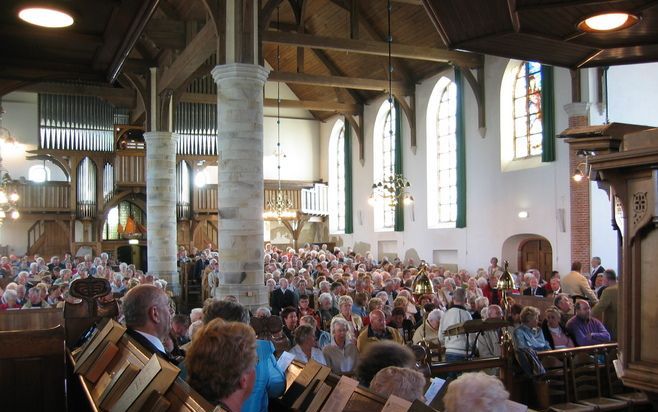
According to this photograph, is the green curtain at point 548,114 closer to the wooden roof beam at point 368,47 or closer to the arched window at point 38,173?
the wooden roof beam at point 368,47

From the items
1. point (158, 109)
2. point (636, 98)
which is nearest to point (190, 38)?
point (158, 109)

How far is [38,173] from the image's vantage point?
72.2ft

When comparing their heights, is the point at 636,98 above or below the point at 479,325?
above

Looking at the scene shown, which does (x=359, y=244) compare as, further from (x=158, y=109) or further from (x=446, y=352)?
(x=446, y=352)

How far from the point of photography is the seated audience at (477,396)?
222cm

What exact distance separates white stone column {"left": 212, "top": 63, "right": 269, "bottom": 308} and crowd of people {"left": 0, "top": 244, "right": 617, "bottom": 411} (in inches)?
20.0

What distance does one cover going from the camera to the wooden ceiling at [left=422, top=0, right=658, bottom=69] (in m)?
3.20

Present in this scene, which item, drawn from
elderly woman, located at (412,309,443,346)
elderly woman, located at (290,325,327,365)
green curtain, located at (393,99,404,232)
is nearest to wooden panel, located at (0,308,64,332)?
elderly woman, located at (290,325,327,365)

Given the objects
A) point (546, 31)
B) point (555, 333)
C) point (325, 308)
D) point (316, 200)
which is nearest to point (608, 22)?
point (546, 31)

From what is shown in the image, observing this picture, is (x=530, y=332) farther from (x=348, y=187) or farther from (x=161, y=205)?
(x=348, y=187)

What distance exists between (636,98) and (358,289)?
274 inches

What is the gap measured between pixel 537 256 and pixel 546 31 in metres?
12.0

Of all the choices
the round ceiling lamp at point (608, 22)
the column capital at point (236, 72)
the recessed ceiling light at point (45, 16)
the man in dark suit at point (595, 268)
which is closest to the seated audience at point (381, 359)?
the round ceiling lamp at point (608, 22)

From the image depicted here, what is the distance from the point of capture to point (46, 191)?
2095cm
